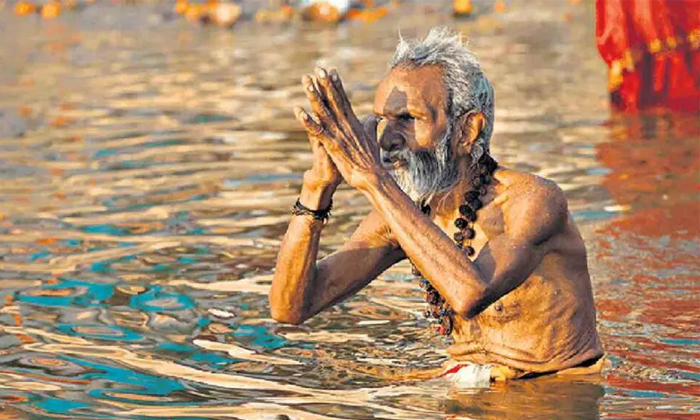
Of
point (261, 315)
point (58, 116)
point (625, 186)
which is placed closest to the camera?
point (261, 315)

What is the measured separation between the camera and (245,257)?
26.3 feet

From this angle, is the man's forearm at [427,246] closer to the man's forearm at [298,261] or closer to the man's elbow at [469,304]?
the man's elbow at [469,304]

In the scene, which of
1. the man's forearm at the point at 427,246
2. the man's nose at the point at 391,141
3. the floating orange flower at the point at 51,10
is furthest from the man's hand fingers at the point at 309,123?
the floating orange flower at the point at 51,10

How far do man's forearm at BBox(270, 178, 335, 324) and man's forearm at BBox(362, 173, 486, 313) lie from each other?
22 cm

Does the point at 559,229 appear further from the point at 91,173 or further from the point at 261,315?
the point at 91,173

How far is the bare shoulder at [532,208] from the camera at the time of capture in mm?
4965

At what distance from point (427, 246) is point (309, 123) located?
20.2 inches

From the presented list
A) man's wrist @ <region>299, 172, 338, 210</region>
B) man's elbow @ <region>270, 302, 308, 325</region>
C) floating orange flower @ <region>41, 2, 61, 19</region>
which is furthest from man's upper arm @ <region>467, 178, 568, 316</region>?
floating orange flower @ <region>41, 2, 61, 19</region>

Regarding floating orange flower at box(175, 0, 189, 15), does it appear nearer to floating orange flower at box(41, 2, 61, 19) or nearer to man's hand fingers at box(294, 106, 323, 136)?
floating orange flower at box(41, 2, 61, 19)

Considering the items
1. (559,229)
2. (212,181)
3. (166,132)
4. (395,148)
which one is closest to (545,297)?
(559,229)

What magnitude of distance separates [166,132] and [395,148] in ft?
27.3

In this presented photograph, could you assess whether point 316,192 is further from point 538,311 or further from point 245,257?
point 245,257

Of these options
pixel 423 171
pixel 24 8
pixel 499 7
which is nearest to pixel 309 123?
pixel 423 171

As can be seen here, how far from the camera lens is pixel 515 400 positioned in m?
5.24
